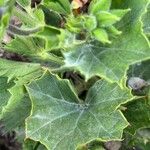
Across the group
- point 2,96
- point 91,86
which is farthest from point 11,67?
point 91,86

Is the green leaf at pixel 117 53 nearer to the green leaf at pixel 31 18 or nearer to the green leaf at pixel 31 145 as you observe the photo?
the green leaf at pixel 31 18

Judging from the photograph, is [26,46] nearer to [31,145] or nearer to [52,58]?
[52,58]

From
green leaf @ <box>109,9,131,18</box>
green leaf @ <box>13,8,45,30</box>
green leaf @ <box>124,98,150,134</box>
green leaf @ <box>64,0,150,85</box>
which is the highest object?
green leaf @ <box>109,9,131,18</box>

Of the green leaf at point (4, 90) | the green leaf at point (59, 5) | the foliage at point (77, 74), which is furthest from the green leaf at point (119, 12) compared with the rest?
the green leaf at point (4, 90)

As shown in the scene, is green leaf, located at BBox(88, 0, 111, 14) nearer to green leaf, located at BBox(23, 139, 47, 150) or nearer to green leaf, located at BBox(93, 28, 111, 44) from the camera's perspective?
green leaf, located at BBox(93, 28, 111, 44)

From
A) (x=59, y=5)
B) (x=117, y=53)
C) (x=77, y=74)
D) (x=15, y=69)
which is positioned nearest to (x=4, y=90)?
(x=15, y=69)

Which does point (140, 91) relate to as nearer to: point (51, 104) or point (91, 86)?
point (91, 86)

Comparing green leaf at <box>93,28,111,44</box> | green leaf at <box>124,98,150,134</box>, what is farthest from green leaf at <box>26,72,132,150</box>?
green leaf at <box>93,28,111,44</box>
